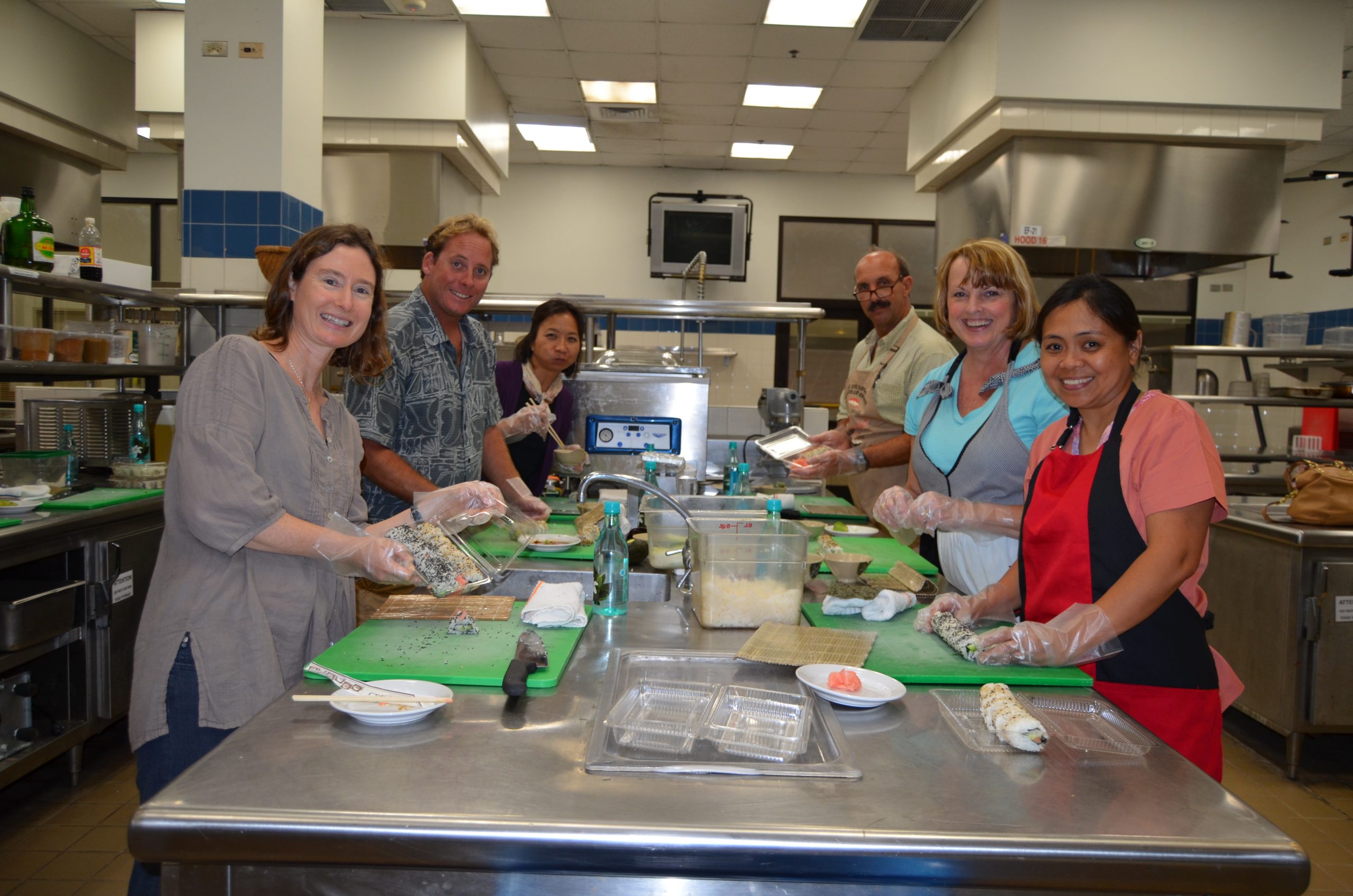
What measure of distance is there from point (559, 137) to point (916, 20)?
12.4ft

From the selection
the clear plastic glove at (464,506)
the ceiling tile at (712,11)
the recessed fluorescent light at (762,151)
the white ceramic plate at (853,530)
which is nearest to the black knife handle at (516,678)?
the clear plastic glove at (464,506)

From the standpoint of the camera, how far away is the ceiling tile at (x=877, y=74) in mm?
6051

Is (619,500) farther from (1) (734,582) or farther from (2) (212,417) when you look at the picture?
(2) (212,417)

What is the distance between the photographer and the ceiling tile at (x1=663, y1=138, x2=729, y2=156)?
800 cm

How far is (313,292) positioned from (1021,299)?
5.61ft

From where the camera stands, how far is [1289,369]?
5820 mm

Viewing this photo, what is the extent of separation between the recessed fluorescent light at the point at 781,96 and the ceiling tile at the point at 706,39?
0.67 meters

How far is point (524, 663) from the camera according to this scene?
4.63 ft

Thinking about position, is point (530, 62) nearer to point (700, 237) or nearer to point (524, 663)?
point (700, 237)

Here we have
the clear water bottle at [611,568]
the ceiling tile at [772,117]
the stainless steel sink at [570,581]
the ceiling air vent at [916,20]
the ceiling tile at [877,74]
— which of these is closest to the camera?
the clear water bottle at [611,568]

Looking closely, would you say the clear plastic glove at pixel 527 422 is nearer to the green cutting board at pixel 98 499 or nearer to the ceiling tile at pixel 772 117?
the green cutting board at pixel 98 499

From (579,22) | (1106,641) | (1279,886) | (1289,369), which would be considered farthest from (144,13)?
(1289,369)

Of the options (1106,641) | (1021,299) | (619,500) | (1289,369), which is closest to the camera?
(1106,641)

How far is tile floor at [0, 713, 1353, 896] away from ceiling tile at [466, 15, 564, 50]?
4.45 meters
